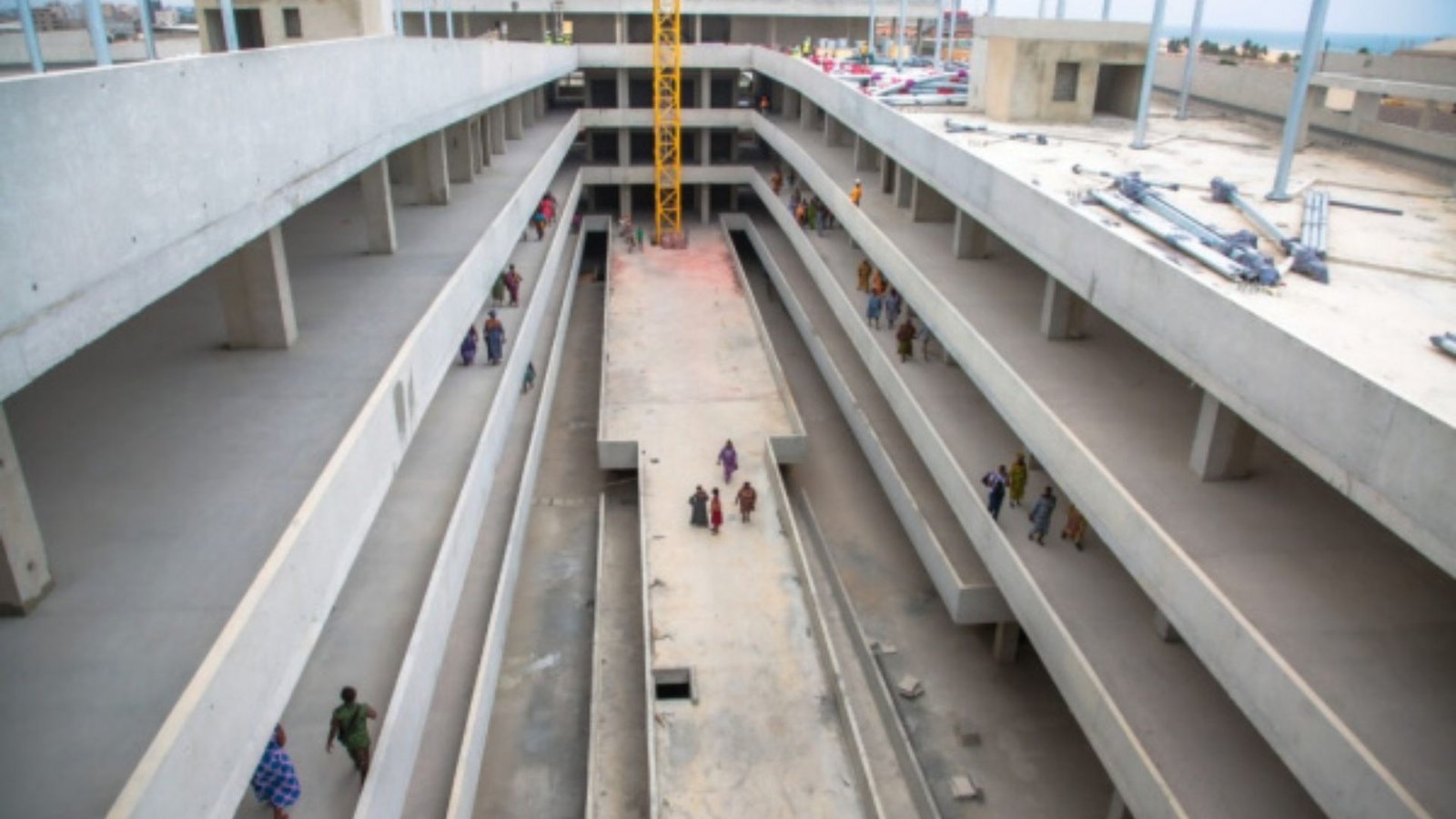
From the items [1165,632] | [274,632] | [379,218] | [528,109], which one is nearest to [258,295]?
[379,218]

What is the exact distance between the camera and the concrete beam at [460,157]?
22453 mm

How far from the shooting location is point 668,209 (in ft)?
144

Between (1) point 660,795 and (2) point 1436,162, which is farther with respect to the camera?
(2) point 1436,162

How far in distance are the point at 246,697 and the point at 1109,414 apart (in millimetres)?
12152

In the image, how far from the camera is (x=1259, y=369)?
1007 centimetres

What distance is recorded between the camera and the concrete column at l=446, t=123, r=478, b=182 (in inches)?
884

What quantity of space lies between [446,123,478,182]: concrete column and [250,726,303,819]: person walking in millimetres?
16369

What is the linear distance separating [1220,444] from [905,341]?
9.73 meters

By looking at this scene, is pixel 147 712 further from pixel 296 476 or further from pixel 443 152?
pixel 443 152

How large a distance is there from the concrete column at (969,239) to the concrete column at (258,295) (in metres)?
15.0

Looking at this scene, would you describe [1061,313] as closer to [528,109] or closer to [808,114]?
[808,114]

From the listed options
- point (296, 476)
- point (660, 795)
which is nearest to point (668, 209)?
point (660, 795)

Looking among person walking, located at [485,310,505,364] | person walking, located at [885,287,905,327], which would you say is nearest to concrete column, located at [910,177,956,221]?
person walking, located at [885,287,905,327]

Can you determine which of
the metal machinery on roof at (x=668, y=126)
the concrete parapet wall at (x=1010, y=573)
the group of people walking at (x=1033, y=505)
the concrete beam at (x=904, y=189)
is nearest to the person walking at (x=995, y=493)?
the group of people walking at (x=1033, y=505)
